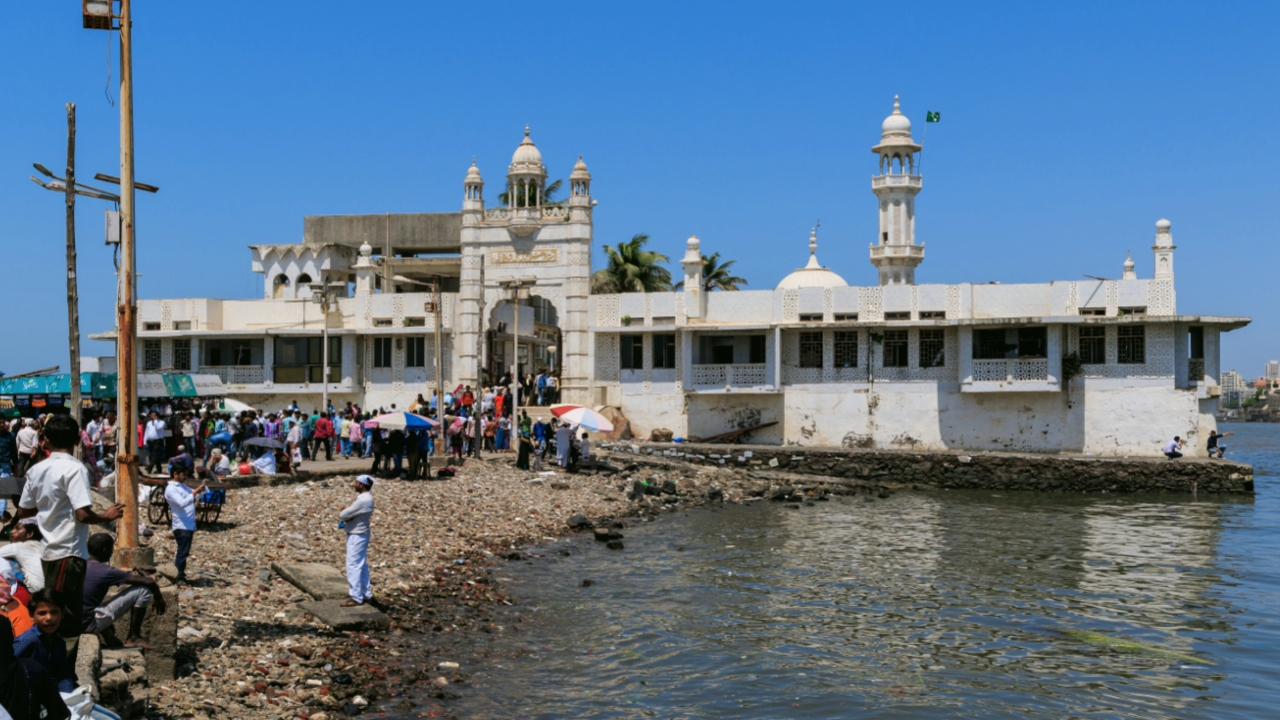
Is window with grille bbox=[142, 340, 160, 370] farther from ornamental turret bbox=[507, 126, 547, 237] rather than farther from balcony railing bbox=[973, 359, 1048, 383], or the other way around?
balcony railing bbox=[973, 359, 1048, 383]

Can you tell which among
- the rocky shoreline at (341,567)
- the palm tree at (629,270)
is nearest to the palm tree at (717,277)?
the palm tree at (629,270)

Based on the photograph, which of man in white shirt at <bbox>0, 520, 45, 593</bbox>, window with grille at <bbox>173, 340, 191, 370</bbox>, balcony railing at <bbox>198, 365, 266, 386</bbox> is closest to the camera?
man in white shirt at <bbox>0, 520, 45, 593</bbox>

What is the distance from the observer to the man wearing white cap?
13109 mm

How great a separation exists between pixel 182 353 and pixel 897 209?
2821 centimetres

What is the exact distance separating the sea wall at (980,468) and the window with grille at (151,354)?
63.1 feet

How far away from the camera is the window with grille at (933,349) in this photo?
123 feet

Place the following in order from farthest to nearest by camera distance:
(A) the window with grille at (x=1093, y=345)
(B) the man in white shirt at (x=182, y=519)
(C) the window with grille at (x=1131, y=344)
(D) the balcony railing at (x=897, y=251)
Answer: (D) the balcony railing at (x=897, y=251) < (A) the window with grille at (x=1093, y=345) < (C) the window with grille at (x=1131, y=344) < (B) the man in white shirt at (x=182, y=519)

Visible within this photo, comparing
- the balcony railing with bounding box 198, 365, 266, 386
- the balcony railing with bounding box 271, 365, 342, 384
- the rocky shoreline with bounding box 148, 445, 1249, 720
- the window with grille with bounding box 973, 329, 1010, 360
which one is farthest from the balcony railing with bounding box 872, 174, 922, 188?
the balcony railing with bounding box 198, 365, 266, 386

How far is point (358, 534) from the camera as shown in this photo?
13.2 metres

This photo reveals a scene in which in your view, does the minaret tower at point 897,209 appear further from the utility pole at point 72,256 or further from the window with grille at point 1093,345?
the utility pole at point 72,256

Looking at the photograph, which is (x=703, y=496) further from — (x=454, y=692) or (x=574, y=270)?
(x=454, y=692)

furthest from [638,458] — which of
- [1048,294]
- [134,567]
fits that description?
[134,567]

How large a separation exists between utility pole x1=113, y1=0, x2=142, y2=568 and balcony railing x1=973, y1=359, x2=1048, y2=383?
3053 cm

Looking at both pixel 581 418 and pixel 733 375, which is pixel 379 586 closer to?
pixel 581 418
